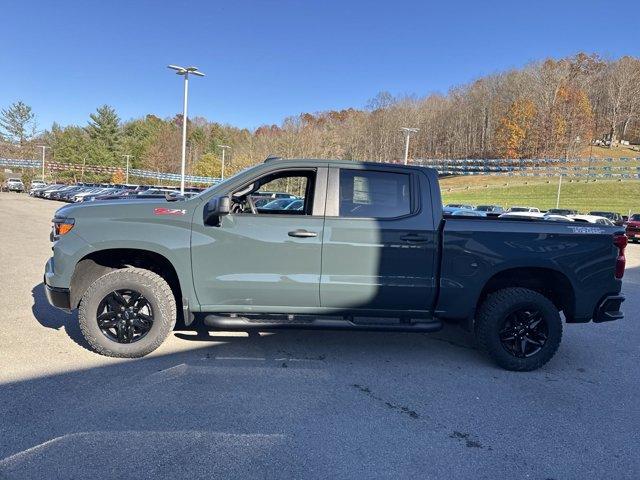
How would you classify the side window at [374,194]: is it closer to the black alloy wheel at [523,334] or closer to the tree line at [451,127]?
the black alloy wheel at [523,334]

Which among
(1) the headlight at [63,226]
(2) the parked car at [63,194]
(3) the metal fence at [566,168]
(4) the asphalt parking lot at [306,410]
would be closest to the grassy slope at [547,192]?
(3) the metal fence at [566,168]

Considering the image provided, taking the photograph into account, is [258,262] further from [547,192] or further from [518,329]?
[547,192]

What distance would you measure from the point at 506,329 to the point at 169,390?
3.21 metres

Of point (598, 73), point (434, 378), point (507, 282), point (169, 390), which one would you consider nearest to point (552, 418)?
point (434, 378)

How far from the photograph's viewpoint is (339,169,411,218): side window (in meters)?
4.29

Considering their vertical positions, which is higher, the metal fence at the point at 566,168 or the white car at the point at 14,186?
the metal fence at the point at 566,168

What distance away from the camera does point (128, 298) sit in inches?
169

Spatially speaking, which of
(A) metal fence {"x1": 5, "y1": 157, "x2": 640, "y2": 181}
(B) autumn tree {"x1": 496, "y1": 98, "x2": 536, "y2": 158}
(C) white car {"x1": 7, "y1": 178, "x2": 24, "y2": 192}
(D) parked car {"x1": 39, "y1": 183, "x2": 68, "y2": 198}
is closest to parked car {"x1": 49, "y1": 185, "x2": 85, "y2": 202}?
(D) parked car {"x1": 39, "y1": 183, "x2": 68, "y2": 198}

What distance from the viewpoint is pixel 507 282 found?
4660 millimetres

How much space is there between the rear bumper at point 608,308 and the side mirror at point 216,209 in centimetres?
377

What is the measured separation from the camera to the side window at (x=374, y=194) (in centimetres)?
429

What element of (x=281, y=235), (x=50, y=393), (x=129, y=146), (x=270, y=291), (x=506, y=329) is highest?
(x=129, y=146)

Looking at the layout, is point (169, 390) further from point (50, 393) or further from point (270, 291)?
point (270, 291)

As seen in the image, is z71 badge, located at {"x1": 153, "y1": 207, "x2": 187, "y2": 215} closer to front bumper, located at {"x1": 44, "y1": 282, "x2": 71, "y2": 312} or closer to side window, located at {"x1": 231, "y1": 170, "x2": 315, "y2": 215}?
side window, located at {"x1": 231, "y1": 170, "x2": 315, "y2": 215}
